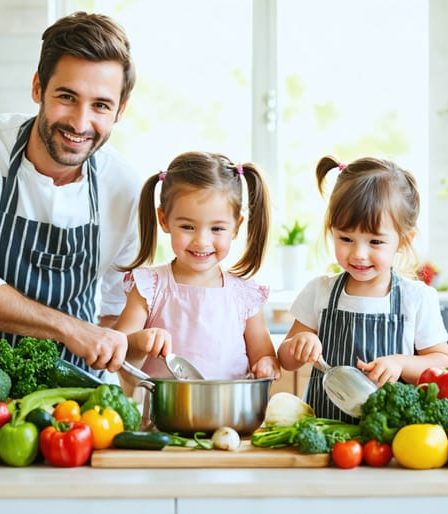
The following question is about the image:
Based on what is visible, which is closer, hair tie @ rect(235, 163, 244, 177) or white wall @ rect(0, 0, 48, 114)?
hair tie @ rect(235, 163, 244, 177)

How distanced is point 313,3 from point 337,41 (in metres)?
0.23

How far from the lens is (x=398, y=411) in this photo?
5.85 ft

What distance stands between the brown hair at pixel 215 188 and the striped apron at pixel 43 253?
19 centimetres

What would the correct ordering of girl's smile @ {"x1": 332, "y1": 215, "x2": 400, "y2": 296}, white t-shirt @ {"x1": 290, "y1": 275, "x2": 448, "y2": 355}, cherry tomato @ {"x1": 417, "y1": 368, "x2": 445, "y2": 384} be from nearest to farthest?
cherry tomato @ {"x1": 417, "y1": 368, "x2": 445, "y2": 384} → girl's smile @ {"x1": 332, "y1": 215, "x2": 400, "y2": 296} → white t-shirt @ {"x1": 290, "y1": 275, "x2": 448, "y2": 355}

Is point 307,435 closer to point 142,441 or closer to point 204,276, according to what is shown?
point 142,441

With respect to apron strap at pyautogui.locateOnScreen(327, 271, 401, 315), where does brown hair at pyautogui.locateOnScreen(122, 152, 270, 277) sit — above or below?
above

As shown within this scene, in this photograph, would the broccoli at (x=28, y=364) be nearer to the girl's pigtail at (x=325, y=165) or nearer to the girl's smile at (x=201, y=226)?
the girl's smile at (x=201, y=226)

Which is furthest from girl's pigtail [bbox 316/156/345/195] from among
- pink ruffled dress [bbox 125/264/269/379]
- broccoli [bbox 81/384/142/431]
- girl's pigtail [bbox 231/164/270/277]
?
broccoli [bbox 81/384/142/431]

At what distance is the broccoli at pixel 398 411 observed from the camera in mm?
1770

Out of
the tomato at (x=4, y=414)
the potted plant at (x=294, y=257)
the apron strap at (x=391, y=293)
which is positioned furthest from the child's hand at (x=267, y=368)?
the potted plant at (x=294, y=257)

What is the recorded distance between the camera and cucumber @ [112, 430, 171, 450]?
1.77 m

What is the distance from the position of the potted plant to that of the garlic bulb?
→ 2931mm

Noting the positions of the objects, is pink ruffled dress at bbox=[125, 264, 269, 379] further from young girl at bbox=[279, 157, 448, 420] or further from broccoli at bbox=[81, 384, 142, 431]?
broccoli at bbox=[81, 384, 142, 431]

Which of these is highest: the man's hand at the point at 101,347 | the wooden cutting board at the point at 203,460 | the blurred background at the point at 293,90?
the blurred background at the point at 293,90
